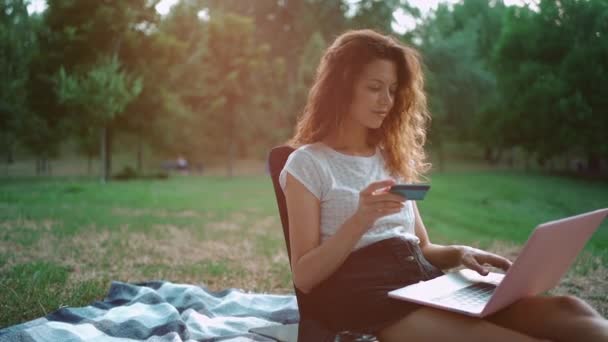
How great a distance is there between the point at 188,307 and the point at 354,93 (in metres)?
1.56

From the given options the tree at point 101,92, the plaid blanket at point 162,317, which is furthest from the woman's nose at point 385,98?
the tree at point 101,92

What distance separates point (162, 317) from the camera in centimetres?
251

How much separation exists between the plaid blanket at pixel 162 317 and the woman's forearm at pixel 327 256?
75 cm

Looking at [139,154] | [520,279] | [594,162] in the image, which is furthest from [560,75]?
[139,154]

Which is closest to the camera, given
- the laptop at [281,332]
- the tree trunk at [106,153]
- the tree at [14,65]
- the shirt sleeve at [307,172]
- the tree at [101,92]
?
the shirt sleeve at [307,172]

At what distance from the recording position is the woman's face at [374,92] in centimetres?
183

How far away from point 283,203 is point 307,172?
0.88 ft

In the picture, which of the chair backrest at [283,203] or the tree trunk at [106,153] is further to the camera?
the tree trunk at [106,153]

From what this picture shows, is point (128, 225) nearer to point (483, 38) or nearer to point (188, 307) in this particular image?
point (188, 307)

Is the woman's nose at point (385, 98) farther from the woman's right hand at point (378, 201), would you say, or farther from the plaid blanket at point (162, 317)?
the plaid blanket at point (162, 317)

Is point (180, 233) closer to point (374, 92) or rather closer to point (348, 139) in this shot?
point (348, 139)

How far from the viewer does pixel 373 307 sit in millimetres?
1642

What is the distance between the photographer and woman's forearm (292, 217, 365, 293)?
1.55 m

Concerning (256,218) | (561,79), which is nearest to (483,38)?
(561,79)
